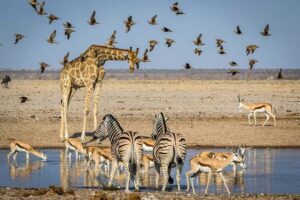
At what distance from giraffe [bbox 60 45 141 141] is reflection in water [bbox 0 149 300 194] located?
4.11 metres

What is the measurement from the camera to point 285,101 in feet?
149

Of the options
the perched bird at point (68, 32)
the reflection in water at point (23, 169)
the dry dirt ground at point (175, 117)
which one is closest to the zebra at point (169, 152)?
the reflection in water at point (23, 169)

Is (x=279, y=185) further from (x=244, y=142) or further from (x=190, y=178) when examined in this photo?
(x=244, y=142)

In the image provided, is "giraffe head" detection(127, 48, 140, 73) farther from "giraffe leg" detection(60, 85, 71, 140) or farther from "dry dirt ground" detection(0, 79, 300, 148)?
"dry dirt ground" detection(0, 79, 300, 148)

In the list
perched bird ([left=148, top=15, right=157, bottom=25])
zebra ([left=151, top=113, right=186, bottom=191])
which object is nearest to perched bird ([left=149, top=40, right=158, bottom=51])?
perched bird ([left=148, top=15, right=157, bottom=25])

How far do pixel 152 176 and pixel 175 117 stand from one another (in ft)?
48.6

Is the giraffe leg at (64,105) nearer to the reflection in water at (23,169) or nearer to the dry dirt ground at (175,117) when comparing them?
the dry dirt ground at (175,117)

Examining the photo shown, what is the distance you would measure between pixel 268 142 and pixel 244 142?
785 mm

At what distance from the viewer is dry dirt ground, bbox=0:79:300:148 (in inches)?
1118

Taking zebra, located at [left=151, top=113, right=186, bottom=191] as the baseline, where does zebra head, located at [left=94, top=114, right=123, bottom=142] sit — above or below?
above

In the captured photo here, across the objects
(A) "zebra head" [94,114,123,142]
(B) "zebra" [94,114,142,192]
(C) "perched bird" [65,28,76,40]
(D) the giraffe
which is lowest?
(B) "zebra" [94,114,142,192]

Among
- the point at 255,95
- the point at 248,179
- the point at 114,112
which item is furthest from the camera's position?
the point at 255,95

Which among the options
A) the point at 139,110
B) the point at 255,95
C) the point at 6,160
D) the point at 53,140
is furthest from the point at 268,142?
the point at 255,95

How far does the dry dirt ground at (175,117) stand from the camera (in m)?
28.4
